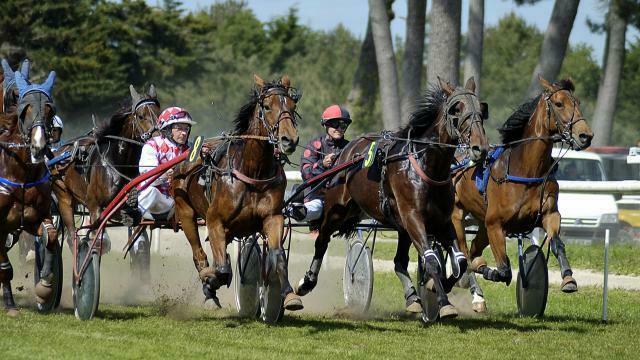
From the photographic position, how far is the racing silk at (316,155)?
11.4 m

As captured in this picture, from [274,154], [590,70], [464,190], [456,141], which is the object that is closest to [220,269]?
[274,154]

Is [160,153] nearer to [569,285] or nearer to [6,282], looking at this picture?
[6,282]

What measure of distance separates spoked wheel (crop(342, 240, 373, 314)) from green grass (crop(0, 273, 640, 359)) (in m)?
0.25

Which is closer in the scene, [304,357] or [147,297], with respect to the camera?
[304,357]

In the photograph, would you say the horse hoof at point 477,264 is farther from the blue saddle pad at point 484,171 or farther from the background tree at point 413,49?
the background tree at point 413,49

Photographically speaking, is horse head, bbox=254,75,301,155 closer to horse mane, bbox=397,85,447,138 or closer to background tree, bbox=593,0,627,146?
horse mane, bbox=397,85,447,138

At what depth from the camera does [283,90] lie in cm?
923

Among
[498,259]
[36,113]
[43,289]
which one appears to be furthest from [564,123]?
[43,289]

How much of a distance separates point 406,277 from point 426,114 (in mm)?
1514

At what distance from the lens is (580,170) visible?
19172mm

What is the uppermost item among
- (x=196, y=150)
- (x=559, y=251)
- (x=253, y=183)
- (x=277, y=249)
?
(x=196, y=150)

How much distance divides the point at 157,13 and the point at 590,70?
1951 cm

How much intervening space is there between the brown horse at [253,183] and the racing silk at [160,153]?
1.15 metres

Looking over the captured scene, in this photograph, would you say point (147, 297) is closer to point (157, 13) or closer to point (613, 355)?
point (613, 355)
